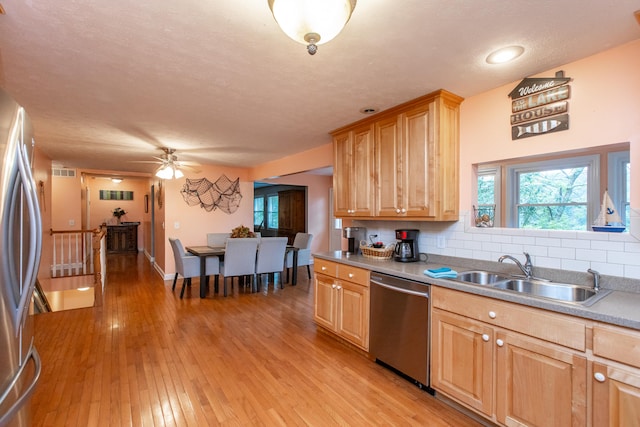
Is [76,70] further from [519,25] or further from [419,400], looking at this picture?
[419,400]

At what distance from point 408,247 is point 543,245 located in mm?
1038

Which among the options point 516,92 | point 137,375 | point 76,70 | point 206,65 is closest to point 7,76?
point 76,70

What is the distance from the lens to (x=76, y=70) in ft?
6.91

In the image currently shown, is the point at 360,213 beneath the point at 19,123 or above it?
beneath

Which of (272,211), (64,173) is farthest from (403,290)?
(64,173)

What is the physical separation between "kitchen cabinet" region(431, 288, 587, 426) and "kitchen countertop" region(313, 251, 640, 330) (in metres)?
0.05

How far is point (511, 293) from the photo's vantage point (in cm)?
174

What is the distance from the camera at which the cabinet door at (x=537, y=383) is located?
1.48m

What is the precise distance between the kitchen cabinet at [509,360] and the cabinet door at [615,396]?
0.16ft

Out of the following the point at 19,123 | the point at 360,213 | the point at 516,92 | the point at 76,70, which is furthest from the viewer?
the point at 360,213

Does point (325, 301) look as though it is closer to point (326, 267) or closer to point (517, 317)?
point (326, 267)

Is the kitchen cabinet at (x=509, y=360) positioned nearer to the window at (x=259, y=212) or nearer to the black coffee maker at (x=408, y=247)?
the black coffee maker at (x=408, y=247)

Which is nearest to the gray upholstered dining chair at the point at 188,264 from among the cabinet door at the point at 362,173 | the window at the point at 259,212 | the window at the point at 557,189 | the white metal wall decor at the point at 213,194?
the white metal wall decor at the point at 213,194

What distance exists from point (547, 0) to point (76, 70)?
2.85 m
